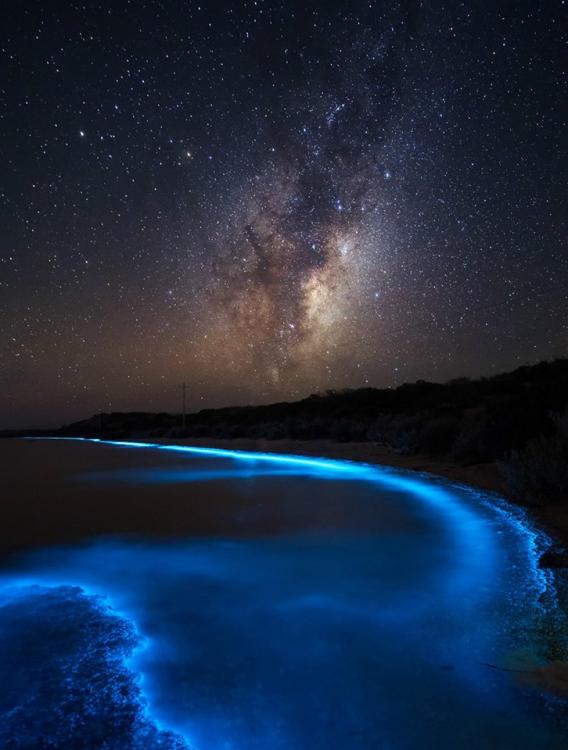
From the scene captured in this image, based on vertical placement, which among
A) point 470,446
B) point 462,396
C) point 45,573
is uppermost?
point 462,396

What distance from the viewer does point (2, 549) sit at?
622 centimetres

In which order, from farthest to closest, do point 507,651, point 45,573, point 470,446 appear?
point 470,446 < point 45,573 < point 507,651

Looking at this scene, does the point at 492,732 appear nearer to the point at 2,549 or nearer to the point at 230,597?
the point at 230,597

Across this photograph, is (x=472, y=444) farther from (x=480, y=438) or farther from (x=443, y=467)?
(x=443, y=467)

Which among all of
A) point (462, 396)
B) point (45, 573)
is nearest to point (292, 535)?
point (45, 573)

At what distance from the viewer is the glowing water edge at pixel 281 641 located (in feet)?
7.70

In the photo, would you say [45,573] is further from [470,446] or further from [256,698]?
[470,446]

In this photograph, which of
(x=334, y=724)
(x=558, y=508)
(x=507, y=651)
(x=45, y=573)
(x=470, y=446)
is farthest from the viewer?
(x=470, y=446)

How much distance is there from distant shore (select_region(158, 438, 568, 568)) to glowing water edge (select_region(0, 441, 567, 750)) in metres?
0.33

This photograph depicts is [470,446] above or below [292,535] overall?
above

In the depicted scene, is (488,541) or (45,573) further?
(488,541)

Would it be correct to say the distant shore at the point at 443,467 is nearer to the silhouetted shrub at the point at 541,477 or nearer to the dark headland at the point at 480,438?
the dark headland at the point at 480,438

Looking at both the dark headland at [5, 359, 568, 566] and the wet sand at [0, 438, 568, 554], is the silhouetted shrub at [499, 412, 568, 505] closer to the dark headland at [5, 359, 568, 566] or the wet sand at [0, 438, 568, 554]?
the dark headland at [5, 359, 568, 566]

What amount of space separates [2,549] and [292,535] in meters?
3.58
